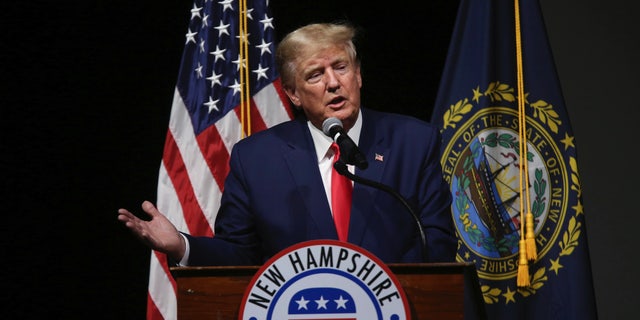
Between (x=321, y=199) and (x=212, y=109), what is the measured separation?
1.13m

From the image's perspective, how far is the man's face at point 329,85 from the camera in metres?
2.35

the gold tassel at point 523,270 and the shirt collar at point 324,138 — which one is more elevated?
the shirt collar at point 324,138

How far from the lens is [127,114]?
3.43 meters

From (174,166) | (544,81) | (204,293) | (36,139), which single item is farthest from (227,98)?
(204,293)

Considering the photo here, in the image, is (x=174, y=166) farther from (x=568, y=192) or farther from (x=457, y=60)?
(x=568, y=192)

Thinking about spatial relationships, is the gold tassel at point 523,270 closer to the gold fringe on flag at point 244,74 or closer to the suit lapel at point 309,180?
the suit lapel at point 309,180

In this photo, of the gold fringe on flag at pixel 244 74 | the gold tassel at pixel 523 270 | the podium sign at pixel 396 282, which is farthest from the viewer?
the gold fringe on flag at pixel 244 74

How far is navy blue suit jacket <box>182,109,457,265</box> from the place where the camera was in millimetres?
2180

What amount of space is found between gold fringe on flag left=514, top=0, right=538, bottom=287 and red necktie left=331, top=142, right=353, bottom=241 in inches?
34.6

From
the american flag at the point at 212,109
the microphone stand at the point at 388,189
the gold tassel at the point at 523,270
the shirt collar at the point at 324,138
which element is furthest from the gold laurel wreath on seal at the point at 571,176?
the microphone stand at the point at 388,189

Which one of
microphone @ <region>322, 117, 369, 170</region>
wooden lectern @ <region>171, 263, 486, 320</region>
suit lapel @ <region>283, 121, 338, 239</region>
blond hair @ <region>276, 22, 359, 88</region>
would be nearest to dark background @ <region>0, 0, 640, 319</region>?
blond hair @ <region>276, 22, 359, 88</region>

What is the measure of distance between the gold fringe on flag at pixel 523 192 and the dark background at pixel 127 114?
0.51 meters

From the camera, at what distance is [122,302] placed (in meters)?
3.34

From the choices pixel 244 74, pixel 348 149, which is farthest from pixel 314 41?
pixel 244 74
